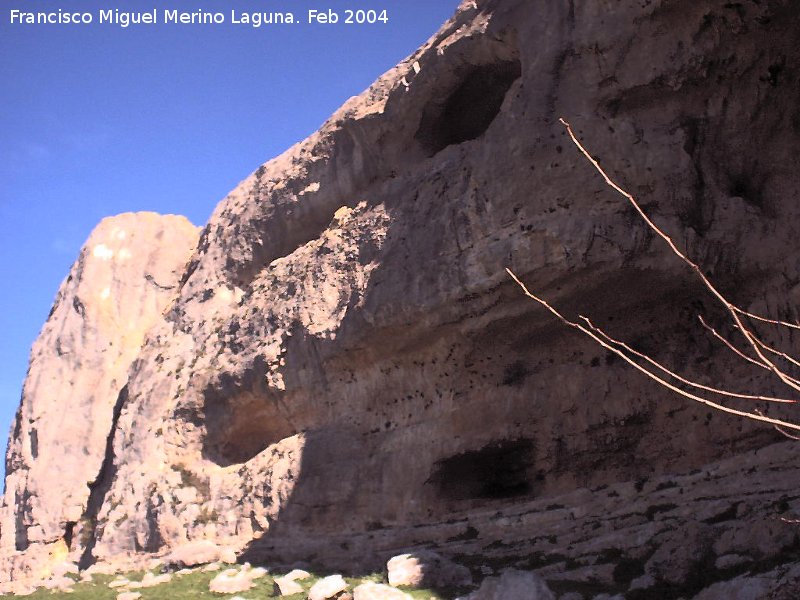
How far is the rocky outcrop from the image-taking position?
25.3m

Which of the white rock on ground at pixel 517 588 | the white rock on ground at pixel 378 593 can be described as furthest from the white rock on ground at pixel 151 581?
the white rock on ground at pixel 517 588

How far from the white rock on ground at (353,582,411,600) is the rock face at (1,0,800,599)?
2.12 meters

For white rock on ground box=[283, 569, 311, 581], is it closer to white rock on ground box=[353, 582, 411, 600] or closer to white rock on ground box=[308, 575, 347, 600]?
Answer: white rock on ground box=[308, 575, 347, 600]

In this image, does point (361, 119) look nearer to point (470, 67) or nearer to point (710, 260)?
point (470, 67)

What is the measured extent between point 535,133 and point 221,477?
11303 millimetres

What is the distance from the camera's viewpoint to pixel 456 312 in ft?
53.5

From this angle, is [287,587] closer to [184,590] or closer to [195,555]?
[184,590]

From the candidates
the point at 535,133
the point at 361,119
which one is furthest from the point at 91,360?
the point at 535,133

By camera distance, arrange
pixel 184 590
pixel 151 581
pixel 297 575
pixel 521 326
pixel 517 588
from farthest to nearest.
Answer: pixel 151 581 → pixel 521 326 → pixel 184 590 → pixel 297 575 → pixel 517 588

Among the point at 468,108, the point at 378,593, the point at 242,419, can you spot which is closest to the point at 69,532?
the point at 242,419

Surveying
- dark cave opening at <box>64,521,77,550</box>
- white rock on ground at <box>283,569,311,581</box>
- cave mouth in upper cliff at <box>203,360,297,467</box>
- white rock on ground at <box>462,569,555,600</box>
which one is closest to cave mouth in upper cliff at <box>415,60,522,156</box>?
cave mouth in upper cliff at <box>203,360,297,467</box>

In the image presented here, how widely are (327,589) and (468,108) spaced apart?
1143 centimetres

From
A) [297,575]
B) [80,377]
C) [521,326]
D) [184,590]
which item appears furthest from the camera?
[80,377]

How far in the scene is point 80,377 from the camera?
91.1 feet
